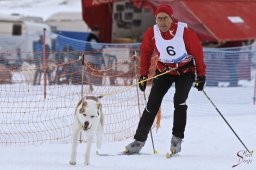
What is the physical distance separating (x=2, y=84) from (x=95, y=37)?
20.6 feet

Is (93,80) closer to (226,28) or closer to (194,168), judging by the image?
(226,28)

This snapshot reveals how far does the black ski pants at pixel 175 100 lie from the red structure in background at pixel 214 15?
9.43 meters

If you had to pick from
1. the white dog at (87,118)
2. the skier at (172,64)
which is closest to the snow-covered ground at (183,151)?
the white dog at (87,118)

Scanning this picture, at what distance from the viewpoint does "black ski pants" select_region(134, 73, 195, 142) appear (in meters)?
6.05

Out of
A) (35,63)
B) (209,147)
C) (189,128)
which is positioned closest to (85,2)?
(35,63)

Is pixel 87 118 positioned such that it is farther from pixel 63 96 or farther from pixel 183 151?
pixel 63 96

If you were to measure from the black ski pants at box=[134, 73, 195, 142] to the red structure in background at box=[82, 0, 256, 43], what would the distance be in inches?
371

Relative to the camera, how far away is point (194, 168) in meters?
5.49

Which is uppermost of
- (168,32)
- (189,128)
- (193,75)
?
(168,32)

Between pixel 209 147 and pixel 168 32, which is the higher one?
pixel 168 32

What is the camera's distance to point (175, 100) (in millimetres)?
6086

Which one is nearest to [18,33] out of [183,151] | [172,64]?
[183,151]

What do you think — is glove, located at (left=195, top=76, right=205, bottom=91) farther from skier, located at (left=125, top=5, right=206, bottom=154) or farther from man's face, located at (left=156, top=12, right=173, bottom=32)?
man's face, located at (left=156, top=12, right=173, bottom=32)

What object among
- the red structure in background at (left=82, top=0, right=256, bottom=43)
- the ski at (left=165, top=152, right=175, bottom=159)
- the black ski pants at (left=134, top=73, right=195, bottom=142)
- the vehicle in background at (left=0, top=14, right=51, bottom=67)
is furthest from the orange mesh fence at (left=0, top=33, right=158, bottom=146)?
the vehicle in background at (left=0, top=14, right=51, bottom=67)
